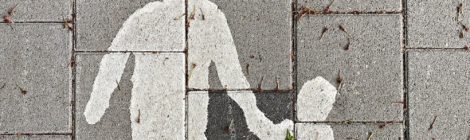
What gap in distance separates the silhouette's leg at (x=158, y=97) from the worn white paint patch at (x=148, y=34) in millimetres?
59

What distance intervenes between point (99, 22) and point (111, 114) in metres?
0.60

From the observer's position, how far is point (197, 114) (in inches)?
176

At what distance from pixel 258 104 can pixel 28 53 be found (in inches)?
59.6

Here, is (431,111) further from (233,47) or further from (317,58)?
(233,47)

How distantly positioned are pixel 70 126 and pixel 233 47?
45.9 inches

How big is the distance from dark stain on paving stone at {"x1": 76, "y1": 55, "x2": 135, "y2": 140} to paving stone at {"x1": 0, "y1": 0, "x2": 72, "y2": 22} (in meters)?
0.32

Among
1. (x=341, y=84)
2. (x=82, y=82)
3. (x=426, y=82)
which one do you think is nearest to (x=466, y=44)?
(x=426, y=82)

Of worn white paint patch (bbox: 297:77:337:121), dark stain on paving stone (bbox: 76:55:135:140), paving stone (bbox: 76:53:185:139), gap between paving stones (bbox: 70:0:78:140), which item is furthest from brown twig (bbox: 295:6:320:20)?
gap between paving stones (bbox: 70:0:78:140)

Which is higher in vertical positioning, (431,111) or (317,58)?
(317,58)

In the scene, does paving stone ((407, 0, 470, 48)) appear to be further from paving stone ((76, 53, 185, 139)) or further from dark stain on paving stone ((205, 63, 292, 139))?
paving stone ((76, 53, 185, 139))

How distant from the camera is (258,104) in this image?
14.7 ft

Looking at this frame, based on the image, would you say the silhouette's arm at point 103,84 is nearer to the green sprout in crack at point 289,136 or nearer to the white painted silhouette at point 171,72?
the white painted silhouette at point 171,72

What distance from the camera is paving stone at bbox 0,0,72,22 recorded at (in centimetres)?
447

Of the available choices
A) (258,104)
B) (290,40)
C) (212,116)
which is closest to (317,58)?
(290,40)
